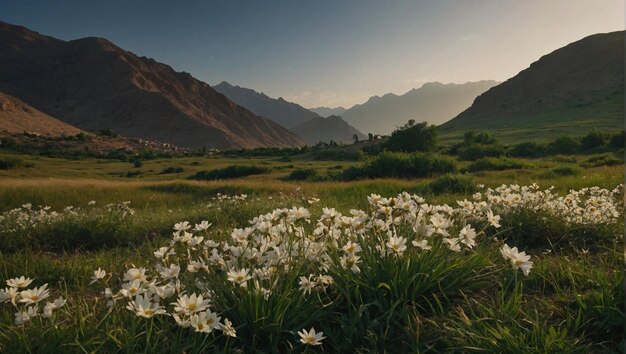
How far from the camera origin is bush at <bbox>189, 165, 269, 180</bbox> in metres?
41.1

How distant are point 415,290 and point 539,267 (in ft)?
5.28

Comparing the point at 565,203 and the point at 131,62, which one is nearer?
the point at 565,203

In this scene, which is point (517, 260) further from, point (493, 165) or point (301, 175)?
point (301, 175)

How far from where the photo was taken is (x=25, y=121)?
100375 mm

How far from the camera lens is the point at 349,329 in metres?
2.88

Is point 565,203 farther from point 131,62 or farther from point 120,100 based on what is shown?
point 131,62

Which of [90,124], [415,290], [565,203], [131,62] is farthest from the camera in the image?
[131,62]

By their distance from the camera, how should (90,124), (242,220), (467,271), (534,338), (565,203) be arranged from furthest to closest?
(90,124) < (242,220) < (565,203) < (467,271) < (534,338)

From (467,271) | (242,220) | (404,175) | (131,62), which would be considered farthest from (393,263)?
(131,62)

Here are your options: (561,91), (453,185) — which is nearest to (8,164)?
(453,185)

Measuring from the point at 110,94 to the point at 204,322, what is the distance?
616 feet

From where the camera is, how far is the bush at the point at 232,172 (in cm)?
4106

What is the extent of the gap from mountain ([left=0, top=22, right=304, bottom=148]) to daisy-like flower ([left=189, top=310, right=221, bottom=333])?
153 meters

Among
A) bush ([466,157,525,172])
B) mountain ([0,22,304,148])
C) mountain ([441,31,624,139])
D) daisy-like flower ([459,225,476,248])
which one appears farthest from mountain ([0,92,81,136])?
daisy-like flower ([459,225,476,248])
